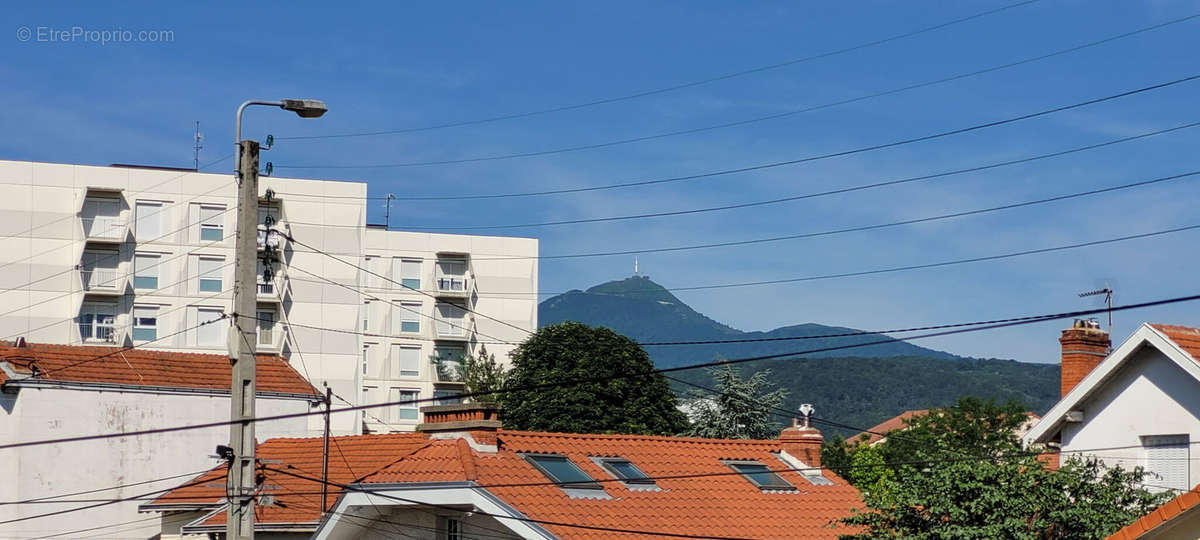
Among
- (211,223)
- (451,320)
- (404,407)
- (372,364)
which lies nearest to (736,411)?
(451,320)

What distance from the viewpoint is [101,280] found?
273 ft

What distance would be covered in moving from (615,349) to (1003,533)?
167 ft

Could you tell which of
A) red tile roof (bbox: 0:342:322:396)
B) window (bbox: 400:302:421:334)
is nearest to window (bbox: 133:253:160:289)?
window (bbox: 400:302:421:334)

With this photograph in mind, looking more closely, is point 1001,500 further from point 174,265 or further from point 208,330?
point 174,265

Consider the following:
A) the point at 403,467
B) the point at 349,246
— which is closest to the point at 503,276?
the point at 349,246

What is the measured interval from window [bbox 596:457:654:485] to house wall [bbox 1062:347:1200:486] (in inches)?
347

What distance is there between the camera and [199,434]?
4534 centimetres

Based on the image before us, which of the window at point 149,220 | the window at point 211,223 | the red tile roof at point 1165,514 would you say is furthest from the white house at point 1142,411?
the window at point 149,220

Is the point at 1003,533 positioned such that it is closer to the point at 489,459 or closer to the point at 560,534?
the point at 560,534

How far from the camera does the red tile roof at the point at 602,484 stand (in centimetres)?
2988

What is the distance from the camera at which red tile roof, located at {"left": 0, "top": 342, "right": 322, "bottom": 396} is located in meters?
44.2

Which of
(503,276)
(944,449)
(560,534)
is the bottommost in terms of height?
(560,534)

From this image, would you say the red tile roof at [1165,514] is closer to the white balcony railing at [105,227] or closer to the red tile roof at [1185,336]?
the red tile roof at [1185,336]

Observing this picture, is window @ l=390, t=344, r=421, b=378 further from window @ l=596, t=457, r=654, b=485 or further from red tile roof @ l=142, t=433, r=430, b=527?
window @ l=596, t=457, r=654, b=485
